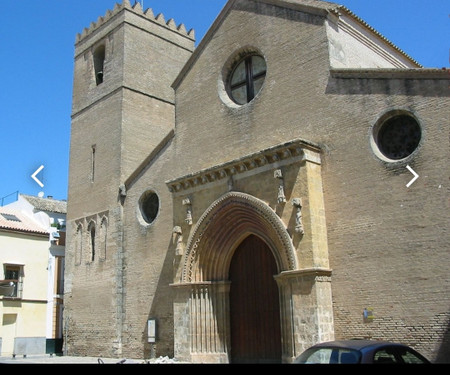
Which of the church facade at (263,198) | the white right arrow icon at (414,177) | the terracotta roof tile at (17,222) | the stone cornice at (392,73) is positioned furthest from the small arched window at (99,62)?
the white right arrow icon at (414,177)

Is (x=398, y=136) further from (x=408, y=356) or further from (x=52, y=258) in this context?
(x=52, y=258)

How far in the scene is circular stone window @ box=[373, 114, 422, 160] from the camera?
38.7 ft

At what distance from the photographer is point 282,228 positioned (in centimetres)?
1288

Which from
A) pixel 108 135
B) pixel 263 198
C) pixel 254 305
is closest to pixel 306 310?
pixel 254 305

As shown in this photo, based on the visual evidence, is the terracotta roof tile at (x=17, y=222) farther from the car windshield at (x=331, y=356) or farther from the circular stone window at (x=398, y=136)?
the car windshield at (x=331, y=356)

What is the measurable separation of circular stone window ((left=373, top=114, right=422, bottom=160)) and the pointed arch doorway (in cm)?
425

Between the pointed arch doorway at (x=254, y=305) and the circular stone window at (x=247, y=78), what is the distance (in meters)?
4.28

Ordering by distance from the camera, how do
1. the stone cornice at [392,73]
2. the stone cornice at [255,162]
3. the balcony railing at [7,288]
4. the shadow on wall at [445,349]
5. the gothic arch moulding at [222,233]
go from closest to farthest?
the shadow on wall at [445,349], the stone cornice at [392,73], the stone cornice at [255,162], the gothic arch moulding at [222,233], the balcony railing at [7,288]

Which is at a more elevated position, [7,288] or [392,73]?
[392,73]

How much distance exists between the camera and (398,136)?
1209 cm

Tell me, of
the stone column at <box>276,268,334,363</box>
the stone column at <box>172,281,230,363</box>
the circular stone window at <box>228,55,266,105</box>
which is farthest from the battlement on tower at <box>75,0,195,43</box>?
the stone column at <box>276,268,334,363</box>

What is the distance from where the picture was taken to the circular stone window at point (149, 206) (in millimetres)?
18562

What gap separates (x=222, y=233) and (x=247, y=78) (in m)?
4.75

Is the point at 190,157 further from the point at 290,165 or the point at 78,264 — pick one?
the point at 78,264
